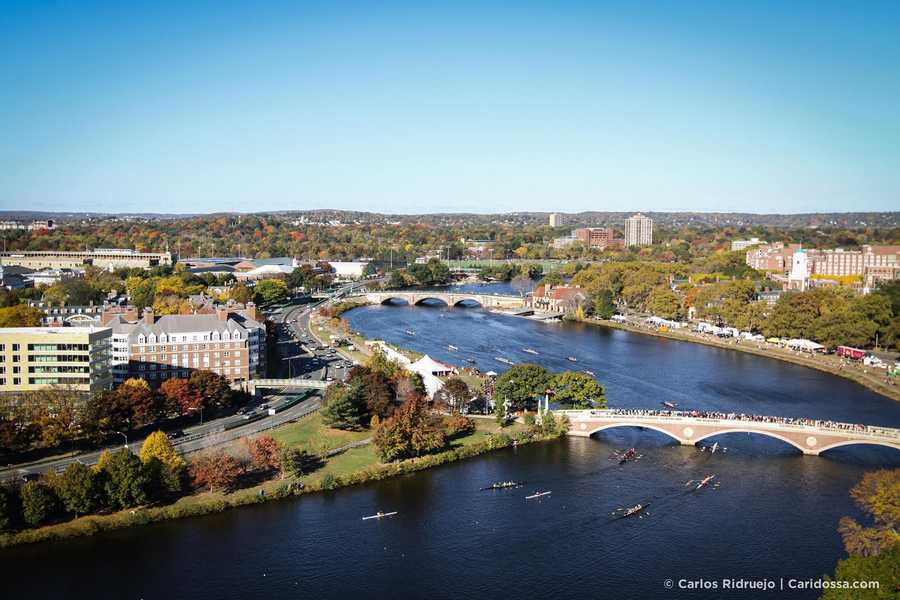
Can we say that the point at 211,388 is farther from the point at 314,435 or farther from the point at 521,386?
the point at 521,386

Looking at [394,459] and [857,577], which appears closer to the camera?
[857,577]

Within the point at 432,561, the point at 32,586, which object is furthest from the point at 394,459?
the point at 32,586

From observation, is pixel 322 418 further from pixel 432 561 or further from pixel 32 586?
pixel 32 586

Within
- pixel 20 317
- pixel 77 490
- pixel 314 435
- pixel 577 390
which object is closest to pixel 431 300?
pixel 20 317

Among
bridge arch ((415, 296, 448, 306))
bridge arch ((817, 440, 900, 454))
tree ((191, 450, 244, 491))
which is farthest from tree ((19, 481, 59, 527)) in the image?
bridge arch ((415, 296, 448, 306))

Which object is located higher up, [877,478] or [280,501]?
[877,478]
